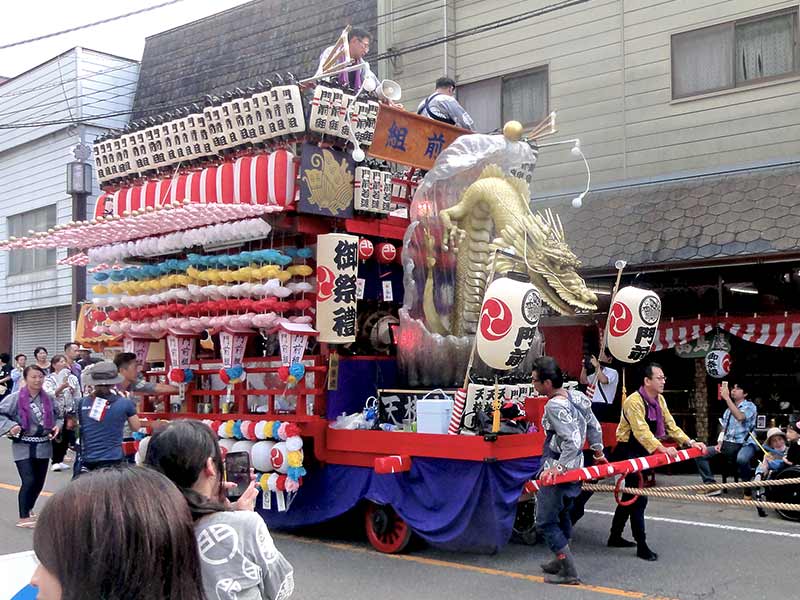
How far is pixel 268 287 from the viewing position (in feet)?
26.3

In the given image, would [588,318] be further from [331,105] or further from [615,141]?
[331,105]

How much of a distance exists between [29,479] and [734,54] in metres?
10.9

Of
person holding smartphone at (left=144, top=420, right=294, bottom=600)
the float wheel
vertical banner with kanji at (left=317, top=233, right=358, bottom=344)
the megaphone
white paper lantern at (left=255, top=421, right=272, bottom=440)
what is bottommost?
the float wheel

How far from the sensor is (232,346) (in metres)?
8.65

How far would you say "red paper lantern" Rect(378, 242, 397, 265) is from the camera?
8.76 m

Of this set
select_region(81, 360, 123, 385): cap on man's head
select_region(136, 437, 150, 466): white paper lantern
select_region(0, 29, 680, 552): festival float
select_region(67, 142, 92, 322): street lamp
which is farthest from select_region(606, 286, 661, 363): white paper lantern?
select_region(67, 142, 92, 322): street lamp

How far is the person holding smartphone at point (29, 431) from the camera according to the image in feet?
28.4

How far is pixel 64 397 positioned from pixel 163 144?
13.0ft

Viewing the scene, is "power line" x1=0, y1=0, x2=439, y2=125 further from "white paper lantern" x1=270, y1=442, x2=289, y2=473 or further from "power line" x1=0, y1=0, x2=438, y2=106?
"white paper lantern" x1=270, y1=442, x2=289, y2=473

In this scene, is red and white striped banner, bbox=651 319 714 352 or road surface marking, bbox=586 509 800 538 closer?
road surface marking, bbox=586 509 800 538

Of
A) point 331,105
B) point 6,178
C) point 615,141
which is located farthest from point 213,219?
point 6,178

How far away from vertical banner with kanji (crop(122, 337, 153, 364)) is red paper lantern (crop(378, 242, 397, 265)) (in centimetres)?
318

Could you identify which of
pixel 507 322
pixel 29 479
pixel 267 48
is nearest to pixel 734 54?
pixel 507 322

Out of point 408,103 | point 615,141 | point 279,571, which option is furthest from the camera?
point 408,103
